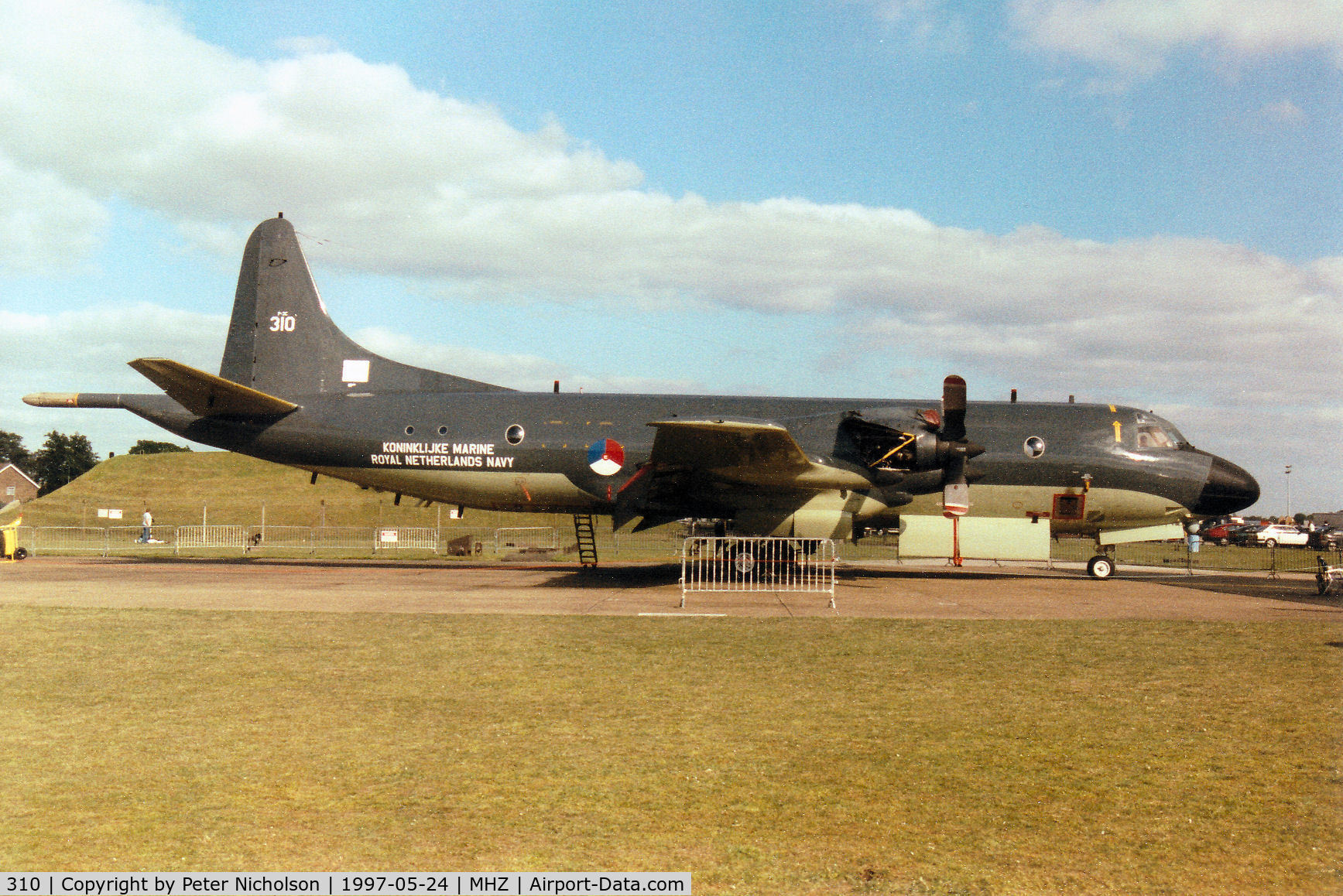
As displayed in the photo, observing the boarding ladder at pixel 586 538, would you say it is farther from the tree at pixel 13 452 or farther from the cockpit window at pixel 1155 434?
the tree at pixel 13 452

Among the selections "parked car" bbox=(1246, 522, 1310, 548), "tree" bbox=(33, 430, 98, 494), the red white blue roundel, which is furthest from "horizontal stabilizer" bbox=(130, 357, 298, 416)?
"tree" bbox=(33, 430, 98, 494)

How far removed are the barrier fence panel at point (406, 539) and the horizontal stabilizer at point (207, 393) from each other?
12.2m

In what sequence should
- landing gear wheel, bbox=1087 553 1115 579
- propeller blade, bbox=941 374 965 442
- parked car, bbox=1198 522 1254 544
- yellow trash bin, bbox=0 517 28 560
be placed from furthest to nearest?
parked car, bbox=1198 522 1254 544, yellow trash bin, bbox=0 517 28 560, landing gear wheel, bbox=1087 553 1115 579, propeller blade, bbox=941 374 965 442

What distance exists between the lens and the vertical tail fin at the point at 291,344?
23.6 meters

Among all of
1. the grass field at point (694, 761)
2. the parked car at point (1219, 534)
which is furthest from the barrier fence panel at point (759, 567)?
the parked car at point (1219, 534)

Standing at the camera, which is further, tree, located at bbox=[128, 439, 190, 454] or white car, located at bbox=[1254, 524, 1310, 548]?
tree, located at bbox=[128, 439, 190, 454]

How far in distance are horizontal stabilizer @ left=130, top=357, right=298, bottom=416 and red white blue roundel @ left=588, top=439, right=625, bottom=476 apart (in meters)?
7.78

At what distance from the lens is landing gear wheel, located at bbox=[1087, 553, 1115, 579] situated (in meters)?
23.1

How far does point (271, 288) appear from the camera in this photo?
2391cm

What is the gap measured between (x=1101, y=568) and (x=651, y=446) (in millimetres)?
12056

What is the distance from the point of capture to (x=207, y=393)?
21391mm

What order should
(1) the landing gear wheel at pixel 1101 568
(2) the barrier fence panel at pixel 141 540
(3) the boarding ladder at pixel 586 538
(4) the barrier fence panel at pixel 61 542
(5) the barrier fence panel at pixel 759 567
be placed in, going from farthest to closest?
1. (2) the barrier fence panel at pixel 141 540
2. (4) the barrier fence panel at pixel 61 542
3. (3) the boarding ladder at pixel 586 538
4. (1) the landing gear wheel at pixel 1101 568
5. (5) the barrier fence panel at pixel 759 567

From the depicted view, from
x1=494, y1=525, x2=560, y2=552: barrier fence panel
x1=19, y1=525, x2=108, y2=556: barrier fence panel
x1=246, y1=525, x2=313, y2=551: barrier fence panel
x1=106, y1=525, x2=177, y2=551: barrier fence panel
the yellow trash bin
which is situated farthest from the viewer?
x1=106, y1=525, x2=177, y2=551: barrier fence panel

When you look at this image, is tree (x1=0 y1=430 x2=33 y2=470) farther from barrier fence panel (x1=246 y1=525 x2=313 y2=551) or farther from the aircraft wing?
the aircraft wing
